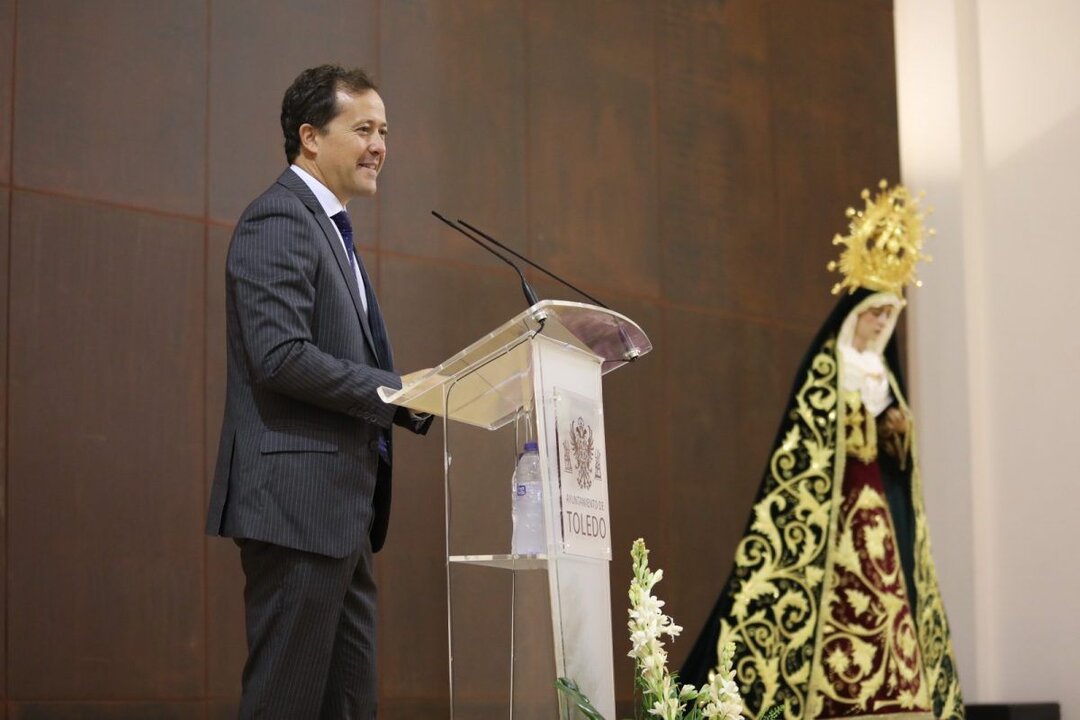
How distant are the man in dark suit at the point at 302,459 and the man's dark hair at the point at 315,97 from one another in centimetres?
15

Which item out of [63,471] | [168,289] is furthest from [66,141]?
[63,471]

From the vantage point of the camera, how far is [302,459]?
2498mm

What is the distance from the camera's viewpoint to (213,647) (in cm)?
404

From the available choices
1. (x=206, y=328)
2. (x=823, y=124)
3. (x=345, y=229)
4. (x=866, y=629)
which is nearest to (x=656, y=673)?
(x=345, y=229)

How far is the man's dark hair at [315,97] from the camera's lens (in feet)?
9.20

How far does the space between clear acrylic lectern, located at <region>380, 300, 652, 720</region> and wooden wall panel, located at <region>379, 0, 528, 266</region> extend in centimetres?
230

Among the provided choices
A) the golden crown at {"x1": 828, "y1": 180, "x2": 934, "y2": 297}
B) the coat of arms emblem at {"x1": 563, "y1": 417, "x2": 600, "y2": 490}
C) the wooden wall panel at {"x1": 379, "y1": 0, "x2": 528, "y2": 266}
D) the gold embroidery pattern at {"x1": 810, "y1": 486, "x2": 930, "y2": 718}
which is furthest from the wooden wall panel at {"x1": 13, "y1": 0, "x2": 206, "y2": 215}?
the gold embroidery pattern at {"x1": 810, "y1": 486, "x2": 930, "y2": 718}

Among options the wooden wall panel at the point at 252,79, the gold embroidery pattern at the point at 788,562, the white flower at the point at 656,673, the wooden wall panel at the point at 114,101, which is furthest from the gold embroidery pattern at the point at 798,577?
the white flower at the point at 656,673

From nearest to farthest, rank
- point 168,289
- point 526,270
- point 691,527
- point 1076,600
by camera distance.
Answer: point 168,289, point 526,270, point 691,527, point 1076,600

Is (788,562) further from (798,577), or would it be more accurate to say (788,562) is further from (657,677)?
(657,677)

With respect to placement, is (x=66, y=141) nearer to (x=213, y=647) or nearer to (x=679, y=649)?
(x=213, y=647)

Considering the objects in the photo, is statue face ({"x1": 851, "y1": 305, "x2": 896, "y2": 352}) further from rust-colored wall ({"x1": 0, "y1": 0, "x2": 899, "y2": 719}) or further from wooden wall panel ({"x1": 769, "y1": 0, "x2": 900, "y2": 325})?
wooden wall panel ({"x1": 769, "y1": 0, "x2": 900, "y2": 325})

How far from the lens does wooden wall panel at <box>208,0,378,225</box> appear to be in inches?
165

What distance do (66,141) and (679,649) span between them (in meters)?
2.98
